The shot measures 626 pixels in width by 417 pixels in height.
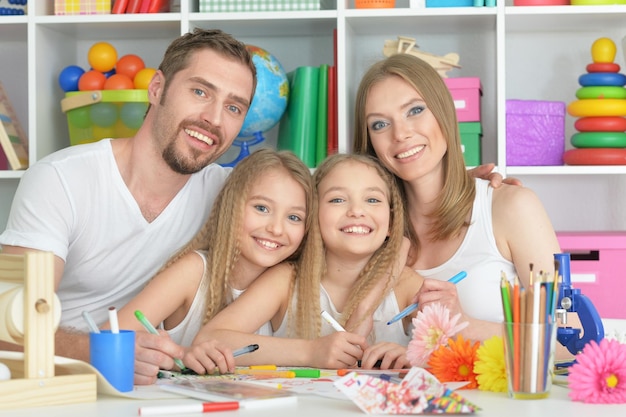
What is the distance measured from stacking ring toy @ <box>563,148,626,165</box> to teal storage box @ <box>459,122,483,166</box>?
30 cm

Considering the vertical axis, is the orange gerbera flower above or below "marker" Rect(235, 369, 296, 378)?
above

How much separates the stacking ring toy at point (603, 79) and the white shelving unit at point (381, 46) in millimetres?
183

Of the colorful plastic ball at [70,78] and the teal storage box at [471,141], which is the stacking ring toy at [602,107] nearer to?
the teal storage box at [471,141]

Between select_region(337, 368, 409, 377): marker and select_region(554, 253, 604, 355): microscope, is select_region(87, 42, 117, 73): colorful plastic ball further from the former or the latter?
select_region(554, 253, 604, 355): microscope

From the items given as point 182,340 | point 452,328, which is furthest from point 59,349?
point 452,328

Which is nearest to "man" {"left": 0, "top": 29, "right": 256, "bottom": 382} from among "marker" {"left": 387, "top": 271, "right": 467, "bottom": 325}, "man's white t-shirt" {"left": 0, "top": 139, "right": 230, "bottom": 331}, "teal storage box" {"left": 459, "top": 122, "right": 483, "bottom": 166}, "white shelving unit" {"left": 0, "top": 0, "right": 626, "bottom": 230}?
"man's white t-shirt" {"left": 0, "top": 139, "right": 230, "bottom": 331}

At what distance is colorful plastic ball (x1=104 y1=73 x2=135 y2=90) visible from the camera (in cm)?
274

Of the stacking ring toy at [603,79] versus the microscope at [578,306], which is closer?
the microscope at [578,306]

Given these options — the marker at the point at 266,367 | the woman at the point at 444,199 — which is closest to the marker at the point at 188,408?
the marker at the point at 266,367

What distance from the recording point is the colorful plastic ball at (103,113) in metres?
2.75

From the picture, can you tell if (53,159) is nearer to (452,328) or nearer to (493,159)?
(452,328)

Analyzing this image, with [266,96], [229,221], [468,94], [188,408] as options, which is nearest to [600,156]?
[468,94]

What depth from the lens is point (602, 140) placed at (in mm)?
2662

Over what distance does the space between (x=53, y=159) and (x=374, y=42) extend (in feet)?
4.44
